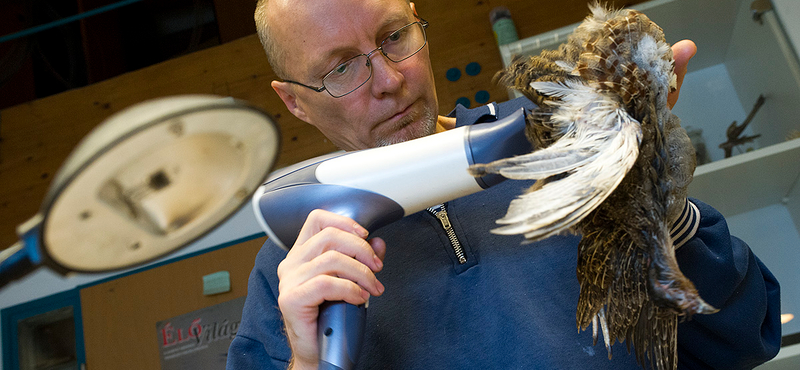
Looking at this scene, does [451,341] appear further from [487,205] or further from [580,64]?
[580,64]

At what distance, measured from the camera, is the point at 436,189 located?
0.81m

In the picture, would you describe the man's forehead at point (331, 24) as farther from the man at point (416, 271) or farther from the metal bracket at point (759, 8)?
the metal bracket at point (759, 8)

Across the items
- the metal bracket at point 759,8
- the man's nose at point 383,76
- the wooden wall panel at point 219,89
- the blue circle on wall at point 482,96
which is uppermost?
the wooden wall panel at point 219,89

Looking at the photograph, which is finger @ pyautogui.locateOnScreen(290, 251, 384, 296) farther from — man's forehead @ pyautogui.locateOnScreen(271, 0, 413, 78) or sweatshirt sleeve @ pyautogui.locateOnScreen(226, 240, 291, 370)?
man's forehead @ pyautogui.locateOnScreen(271, 0, 413, 78)

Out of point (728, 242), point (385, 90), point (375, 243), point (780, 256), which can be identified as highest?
point (385, 90)

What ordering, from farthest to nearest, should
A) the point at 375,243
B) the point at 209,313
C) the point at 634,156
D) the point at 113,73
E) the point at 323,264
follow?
the point at 113,73 → the point at 209,313 → the point at 375,243 → the point at 323,264 → the point at 634,156

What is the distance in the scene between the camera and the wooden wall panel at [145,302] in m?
2.25

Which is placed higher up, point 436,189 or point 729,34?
point 729,34

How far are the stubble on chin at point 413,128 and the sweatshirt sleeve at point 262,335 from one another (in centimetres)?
31

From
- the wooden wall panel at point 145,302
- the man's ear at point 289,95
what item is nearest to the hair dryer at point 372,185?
the man's ear at point 289,95

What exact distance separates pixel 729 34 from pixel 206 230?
77.1 inches

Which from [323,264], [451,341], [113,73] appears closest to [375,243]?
[323,264]

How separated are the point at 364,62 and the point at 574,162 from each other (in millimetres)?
561

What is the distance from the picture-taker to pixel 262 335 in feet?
3.47
